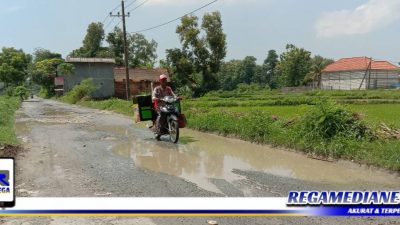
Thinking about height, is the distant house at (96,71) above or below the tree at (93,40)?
below

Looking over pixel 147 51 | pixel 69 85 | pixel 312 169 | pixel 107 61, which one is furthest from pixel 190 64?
pixel 312 169

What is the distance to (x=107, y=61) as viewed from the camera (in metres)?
54.8

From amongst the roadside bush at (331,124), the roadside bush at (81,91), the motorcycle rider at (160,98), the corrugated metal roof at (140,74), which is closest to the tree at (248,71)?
the corrugated metal roof at (140,74)

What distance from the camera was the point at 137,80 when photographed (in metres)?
56.1

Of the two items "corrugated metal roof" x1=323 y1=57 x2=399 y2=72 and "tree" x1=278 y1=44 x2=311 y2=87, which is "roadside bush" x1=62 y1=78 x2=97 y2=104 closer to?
"tree" x1=278 y1=44 x2=311 y2=87

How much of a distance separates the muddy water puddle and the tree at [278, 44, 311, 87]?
6204 centimetres

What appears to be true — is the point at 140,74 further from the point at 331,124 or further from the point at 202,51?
the point at 331,124

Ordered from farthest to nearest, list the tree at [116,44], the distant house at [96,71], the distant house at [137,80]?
the tree at [116,44] < the distant house at [137,80] < the distant house at [96,71]

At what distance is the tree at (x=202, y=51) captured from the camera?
51.5 m

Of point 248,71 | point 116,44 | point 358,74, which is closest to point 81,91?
point 116,44

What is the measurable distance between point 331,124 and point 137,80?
48216 mm

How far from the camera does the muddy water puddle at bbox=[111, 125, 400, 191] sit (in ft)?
23.5

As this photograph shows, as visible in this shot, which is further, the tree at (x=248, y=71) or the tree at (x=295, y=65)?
the tree at (x=248, y=71)

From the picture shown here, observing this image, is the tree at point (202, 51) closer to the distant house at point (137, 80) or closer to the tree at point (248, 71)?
the distant house at point (137, 80)
